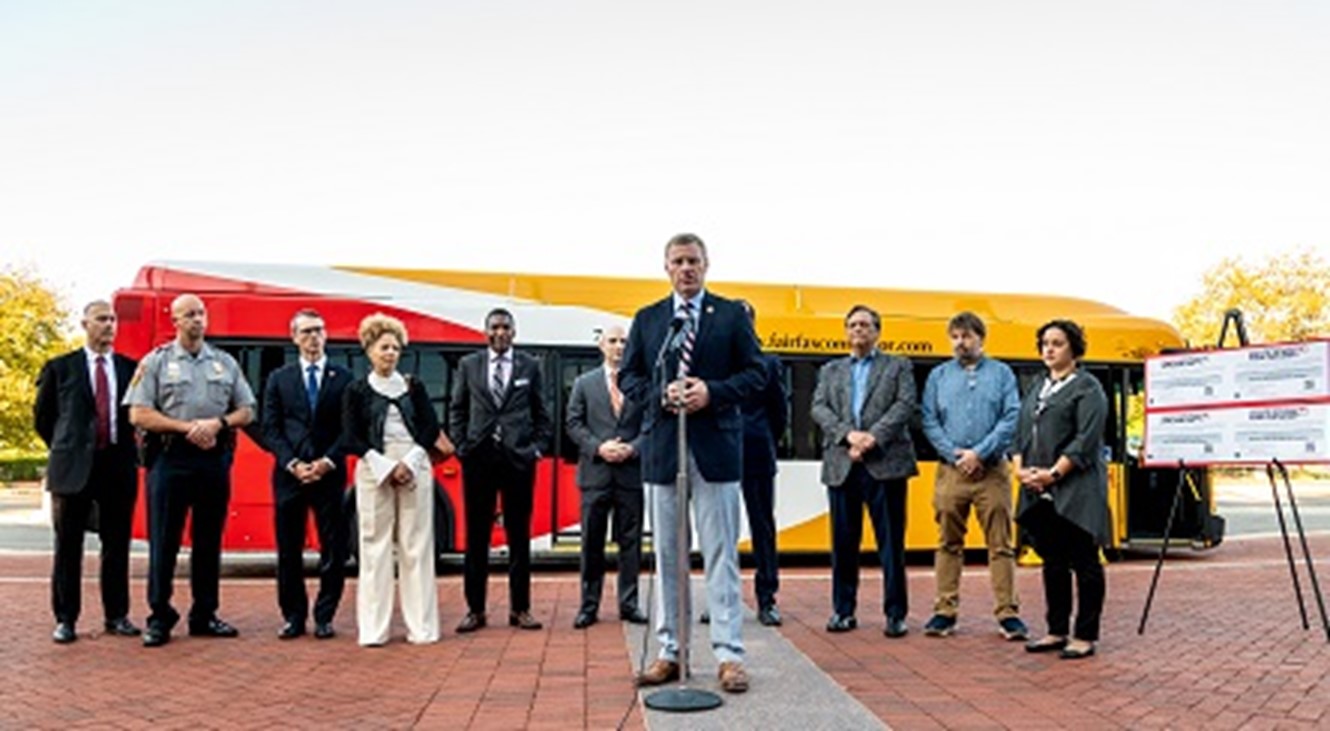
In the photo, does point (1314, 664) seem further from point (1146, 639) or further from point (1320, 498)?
point (1320, 498)

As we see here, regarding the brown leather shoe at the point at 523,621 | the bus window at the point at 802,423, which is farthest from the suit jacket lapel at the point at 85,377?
the bus window at the point at 802,423

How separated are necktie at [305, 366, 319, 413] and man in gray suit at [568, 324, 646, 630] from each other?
1.68 metres

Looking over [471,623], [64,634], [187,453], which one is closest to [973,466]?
[471,623]

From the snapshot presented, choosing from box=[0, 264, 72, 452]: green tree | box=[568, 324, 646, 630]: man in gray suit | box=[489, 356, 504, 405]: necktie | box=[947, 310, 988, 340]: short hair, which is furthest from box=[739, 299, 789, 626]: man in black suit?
box=[0, 264, 72, 452]: green tree

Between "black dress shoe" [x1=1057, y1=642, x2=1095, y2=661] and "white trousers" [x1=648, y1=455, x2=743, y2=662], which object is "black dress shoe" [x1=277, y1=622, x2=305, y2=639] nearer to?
"white trousers" [x1=648, y1=455, x2=743, y2=662]

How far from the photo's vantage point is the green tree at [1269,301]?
44.0 meters

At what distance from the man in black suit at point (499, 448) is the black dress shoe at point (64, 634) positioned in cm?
236

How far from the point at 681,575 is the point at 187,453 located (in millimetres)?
3774

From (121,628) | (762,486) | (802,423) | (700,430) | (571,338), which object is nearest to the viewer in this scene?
(700,430)

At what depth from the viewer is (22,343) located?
1652 inches

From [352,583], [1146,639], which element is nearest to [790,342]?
[352,583]

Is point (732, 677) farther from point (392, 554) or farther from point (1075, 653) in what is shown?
point (392, 554)

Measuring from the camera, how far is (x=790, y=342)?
12.6 metres

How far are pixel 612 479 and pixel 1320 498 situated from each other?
2841cm
